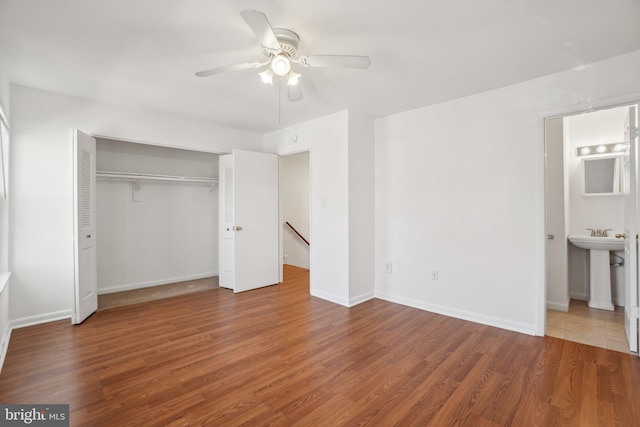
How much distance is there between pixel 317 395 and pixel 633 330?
8.91ft

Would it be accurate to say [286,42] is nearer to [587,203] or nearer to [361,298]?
[361,298]

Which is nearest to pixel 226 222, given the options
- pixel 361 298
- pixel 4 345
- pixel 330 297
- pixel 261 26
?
pixel 330 297

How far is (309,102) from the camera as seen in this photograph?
3.52m

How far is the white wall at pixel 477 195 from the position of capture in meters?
2.81

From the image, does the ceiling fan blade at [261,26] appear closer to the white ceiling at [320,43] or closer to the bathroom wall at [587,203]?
the white ceiling at [320,43]

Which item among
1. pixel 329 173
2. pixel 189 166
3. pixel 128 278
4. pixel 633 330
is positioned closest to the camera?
pixel 633 330

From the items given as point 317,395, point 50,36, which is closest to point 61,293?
point 50,36

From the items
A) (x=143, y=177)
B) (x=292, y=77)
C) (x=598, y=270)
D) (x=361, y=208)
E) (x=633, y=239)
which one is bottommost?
(x=598, y=270)

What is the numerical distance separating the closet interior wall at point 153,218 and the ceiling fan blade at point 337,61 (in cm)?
345

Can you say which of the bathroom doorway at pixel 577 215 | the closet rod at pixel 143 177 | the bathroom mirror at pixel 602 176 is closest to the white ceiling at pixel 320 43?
the closet rod at pixel 143 177

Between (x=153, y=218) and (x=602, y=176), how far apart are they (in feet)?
20.7

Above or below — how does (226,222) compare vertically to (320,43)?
below

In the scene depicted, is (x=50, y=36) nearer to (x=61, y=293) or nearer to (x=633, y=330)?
(x=61, y=293)

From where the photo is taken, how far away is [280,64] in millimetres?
2086
